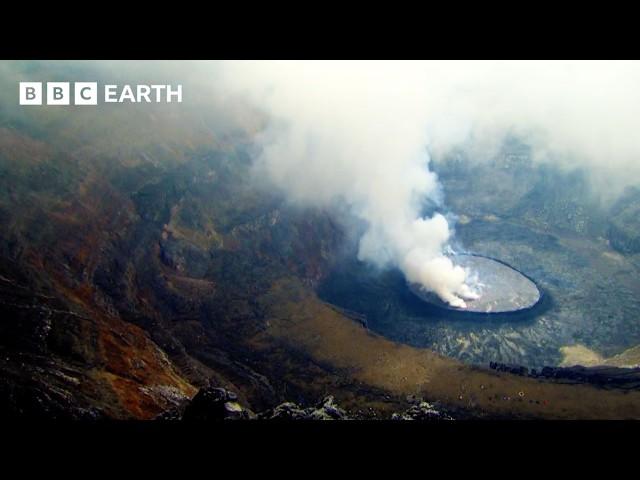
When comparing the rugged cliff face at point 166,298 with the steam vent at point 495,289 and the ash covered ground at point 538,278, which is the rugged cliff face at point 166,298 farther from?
the steam vent at point 495,289

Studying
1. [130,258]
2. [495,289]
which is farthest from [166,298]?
[495,289]

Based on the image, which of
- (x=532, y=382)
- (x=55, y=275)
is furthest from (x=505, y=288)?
(x=55, y=275)

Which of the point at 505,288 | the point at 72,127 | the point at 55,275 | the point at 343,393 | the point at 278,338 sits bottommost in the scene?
the point at 343,393

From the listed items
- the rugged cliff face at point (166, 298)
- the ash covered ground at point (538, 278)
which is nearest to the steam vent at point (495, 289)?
the ash covered ground at point (538, 278)

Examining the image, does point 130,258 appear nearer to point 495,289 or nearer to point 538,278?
Result: point 495,289

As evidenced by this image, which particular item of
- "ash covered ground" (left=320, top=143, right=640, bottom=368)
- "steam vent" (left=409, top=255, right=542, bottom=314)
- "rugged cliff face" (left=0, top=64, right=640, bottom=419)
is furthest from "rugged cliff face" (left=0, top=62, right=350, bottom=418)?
"steam vent" (left=409, top=255, right=542, bottom=314)

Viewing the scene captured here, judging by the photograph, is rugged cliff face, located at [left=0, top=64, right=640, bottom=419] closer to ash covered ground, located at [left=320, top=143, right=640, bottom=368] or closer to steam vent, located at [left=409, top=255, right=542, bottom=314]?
ash covered ground, located at [left=320, top=143, right=640, bottom=368]

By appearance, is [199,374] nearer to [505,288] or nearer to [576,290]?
[505,288]
